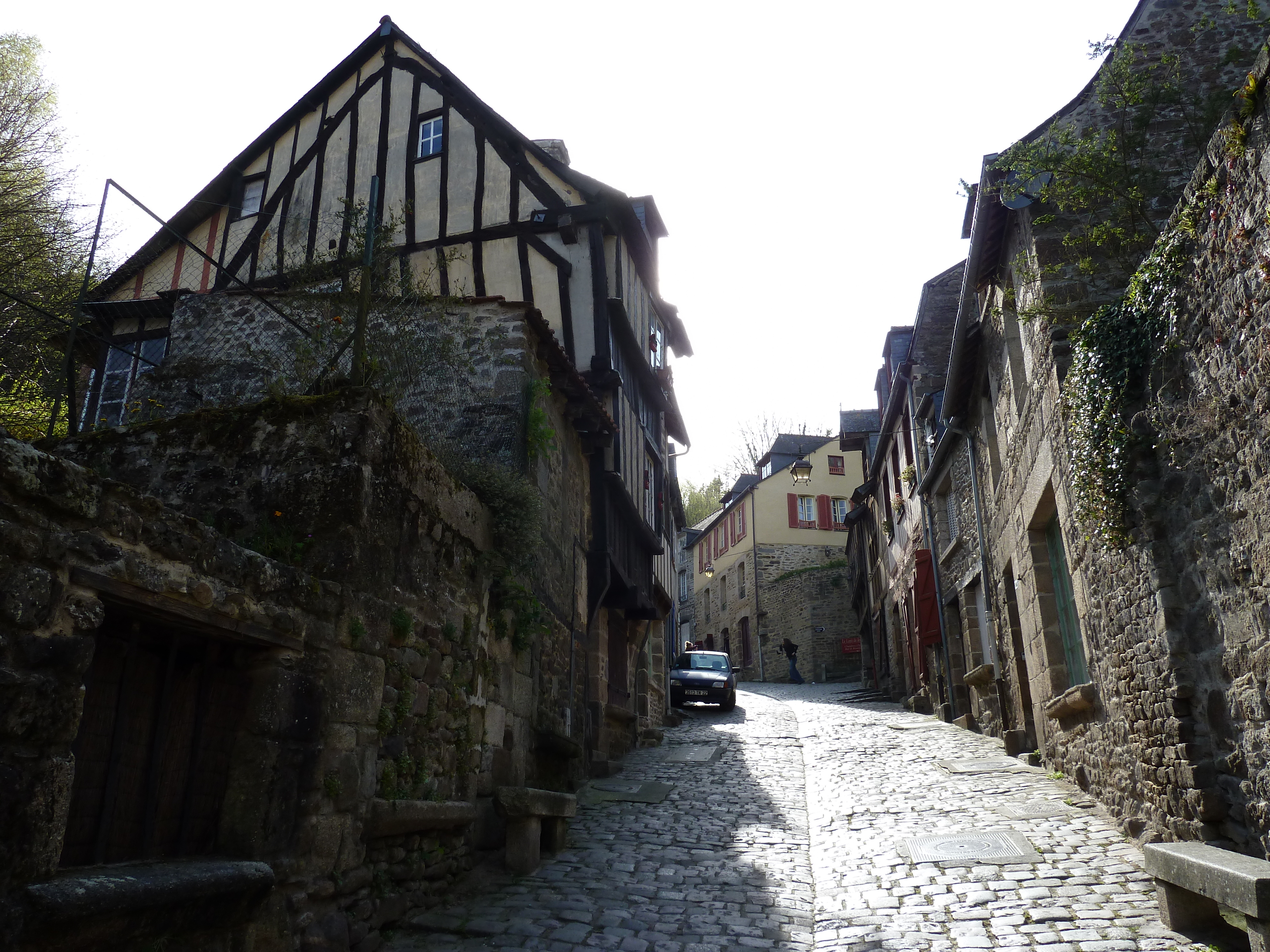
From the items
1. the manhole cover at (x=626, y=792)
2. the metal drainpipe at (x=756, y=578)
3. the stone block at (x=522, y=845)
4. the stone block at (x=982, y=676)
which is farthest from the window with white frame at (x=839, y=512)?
the stone block at (x=522, y=845)

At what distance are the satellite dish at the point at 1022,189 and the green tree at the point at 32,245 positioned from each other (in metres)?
9.33

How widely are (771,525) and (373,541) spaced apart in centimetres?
2258

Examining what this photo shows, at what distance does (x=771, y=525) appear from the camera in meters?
26.1

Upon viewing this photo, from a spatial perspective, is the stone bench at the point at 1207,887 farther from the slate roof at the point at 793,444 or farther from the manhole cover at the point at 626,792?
the slate roof at the point at 793,444

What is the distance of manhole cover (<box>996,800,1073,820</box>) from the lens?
19.2 ft

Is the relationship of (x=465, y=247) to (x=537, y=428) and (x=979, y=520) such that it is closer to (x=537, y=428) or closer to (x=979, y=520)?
(x=537, y=428)

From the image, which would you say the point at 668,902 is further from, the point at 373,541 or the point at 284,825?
the point at 373,541

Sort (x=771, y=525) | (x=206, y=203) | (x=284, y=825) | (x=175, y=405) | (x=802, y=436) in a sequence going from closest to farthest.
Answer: (x=284, y=825)
(x=175, y=405)
(x=206, y=203)
(x=771, y=525)
(x=802, y=436)

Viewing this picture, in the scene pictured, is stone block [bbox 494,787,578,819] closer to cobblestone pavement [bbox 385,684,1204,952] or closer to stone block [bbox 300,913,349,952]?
cobblestone pavement [bbox 385,684,1204,952]

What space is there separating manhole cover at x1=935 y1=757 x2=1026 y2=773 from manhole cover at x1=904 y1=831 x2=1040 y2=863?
2.24 meters

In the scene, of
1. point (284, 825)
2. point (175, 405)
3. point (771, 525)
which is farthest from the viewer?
point (771, 525)

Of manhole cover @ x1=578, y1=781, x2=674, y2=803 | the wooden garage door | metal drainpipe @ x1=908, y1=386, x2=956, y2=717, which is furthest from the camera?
metal drainpipe @ x1=908, y1=386, x2=956, y2=717

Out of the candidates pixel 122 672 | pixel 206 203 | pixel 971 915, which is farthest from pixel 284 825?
pixel 206 203

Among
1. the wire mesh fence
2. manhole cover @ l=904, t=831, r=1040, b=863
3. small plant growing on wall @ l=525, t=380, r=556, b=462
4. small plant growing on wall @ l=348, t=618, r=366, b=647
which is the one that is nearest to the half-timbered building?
the wire mesh fence
